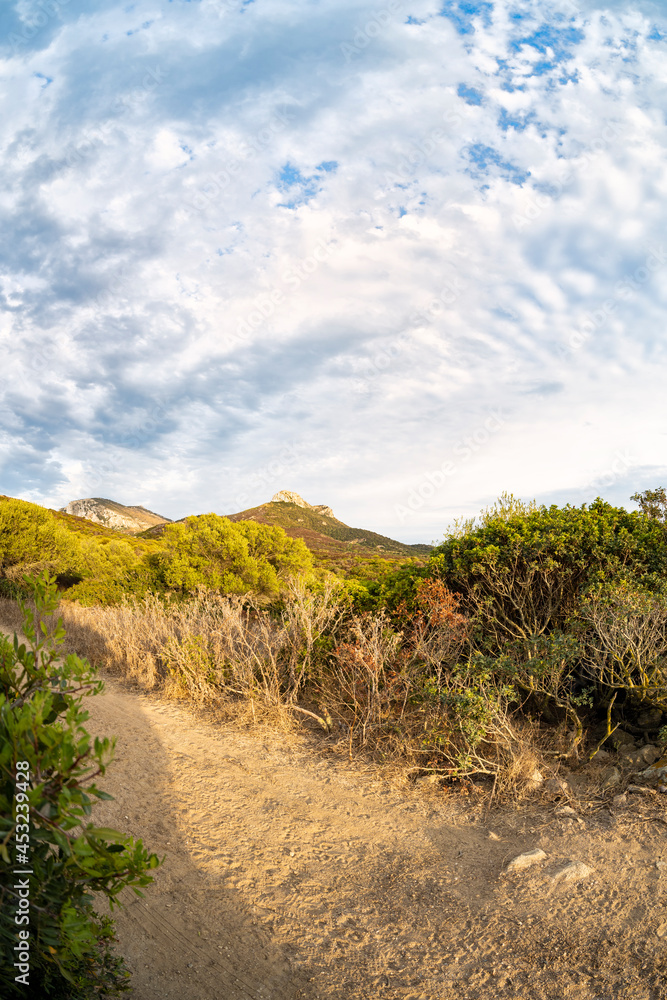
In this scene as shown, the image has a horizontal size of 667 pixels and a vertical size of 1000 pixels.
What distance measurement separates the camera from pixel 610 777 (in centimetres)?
450

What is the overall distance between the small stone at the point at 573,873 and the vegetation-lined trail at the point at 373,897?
62 mm

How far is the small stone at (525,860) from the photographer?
3604 millimetres

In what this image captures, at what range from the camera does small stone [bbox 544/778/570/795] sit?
4.38 metres

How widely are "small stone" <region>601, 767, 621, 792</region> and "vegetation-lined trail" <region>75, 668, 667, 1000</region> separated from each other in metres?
0.40

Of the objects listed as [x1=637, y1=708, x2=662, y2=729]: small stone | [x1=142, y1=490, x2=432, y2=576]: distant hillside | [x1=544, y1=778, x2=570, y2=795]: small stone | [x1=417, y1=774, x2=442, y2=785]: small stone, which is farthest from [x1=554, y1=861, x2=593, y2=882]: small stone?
[x1=142, y1=490, x2=432, y2=576]: distant hillside

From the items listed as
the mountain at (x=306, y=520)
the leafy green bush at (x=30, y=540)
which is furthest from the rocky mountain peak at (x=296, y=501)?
the leafy green bush at (x=30, y=540)

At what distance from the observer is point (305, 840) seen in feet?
13.7

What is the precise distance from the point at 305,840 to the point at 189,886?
0.95 meters

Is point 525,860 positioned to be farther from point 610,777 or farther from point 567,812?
point 610,777

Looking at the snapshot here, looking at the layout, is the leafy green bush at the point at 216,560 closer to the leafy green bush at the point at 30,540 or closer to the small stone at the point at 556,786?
the leafy green bush at the point at 30,540

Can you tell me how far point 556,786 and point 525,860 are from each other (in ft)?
3.34

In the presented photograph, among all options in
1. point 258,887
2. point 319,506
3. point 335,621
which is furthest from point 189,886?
point 319,506

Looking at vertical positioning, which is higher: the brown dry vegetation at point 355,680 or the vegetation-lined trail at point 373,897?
the brown dry vegetation at point 355,680

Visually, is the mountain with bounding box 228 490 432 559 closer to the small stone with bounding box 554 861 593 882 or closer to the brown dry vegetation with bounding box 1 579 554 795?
the brown dry vegetation with bounding box 1 579 554 795
